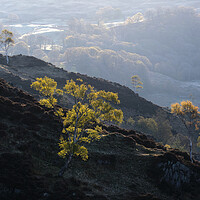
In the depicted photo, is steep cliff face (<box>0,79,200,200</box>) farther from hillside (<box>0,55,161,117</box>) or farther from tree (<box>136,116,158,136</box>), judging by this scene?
hillside (<box>0,55,161,117</box>)

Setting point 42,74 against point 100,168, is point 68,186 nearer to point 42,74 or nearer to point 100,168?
point 100,168

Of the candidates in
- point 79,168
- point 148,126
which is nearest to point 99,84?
point 148,126

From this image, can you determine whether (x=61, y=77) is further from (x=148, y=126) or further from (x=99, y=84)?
(x=148, y=126)

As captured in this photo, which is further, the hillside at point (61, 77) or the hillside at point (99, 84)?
the hillside at point (61, 77)

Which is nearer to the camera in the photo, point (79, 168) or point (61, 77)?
point (79, 168)

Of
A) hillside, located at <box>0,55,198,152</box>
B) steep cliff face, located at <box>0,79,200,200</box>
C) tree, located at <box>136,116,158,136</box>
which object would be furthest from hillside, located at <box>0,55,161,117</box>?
steep cliff face, located at <box>0,79,200,200</box>

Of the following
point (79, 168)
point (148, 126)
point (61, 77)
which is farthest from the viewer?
point (61, 77)

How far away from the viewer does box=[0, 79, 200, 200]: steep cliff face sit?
25828 mm

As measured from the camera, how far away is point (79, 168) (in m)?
33.5

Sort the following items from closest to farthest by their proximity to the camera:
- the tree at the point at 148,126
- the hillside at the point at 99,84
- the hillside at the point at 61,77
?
the tree at the point at 148,126
the hillside at the point at 99,84
the hillside at the point at 61,77

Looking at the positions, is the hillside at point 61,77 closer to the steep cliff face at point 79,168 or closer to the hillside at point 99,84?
the hillside at point 99,84

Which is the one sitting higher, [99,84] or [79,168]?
[79,168]

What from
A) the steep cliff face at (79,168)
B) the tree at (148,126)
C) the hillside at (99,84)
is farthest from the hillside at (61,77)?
the steep cliff face at (79,168)

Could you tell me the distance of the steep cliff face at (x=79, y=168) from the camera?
25.8 m
